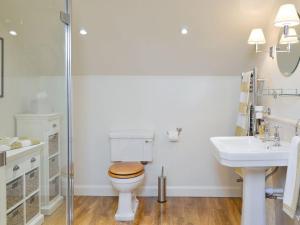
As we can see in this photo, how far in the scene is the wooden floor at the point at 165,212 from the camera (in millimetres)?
2794

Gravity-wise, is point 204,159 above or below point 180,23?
below

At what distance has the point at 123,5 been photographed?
2.73 m

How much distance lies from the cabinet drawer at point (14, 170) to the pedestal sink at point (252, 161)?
145cm

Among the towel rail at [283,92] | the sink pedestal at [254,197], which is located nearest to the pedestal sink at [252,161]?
the sink pedestal at [254,197]

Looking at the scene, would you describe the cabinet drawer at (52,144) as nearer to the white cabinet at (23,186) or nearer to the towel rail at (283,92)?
the white cabinet at (23,186)

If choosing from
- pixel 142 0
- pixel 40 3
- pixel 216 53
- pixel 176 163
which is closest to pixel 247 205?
pixel 176 163

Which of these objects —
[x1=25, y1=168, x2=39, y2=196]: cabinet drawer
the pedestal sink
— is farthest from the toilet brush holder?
A: [x1=25, y1=168, x2=39, y2=196]: cabinet drawer

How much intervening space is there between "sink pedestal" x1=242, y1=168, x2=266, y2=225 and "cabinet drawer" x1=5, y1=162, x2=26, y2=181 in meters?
1.67

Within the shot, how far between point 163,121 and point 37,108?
141 cm

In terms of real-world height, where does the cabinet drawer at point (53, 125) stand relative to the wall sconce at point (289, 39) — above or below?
below

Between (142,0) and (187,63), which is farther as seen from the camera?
(187,63)

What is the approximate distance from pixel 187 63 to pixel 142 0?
2.90ft

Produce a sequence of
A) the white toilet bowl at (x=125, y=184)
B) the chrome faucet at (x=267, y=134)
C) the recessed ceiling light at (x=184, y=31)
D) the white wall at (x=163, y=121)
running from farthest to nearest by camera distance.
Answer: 1. the white wall at (x=163, y=121)
2. the recessed ceiling light at (x=184, y=31)
3. the white toilet bowl at (x=125, y=184)
4. the chrome faucet at (x=267, y=134)

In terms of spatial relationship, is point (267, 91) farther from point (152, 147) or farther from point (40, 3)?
point (40, 3)
